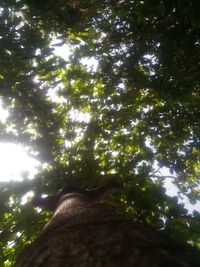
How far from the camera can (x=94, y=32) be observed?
721cm

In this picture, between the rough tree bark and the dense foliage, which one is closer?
the rough tree bark

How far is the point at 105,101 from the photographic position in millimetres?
9477

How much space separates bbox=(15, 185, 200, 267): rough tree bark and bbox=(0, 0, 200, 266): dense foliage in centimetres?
332

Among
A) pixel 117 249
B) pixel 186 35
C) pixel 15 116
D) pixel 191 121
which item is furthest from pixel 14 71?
pixel 117 249

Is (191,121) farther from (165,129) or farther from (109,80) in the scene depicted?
(109,80)

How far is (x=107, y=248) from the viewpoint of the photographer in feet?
7.42

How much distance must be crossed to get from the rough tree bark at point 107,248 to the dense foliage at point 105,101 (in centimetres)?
332

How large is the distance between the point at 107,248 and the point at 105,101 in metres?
7.52

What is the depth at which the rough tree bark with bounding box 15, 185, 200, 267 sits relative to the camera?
1.99 metres

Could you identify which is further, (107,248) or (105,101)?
(105,101)

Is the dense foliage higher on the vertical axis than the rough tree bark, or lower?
higher

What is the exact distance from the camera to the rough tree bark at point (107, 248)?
1.99 metres

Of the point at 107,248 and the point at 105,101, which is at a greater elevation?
the point at 105,101

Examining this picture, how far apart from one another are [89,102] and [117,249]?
26.4ft
